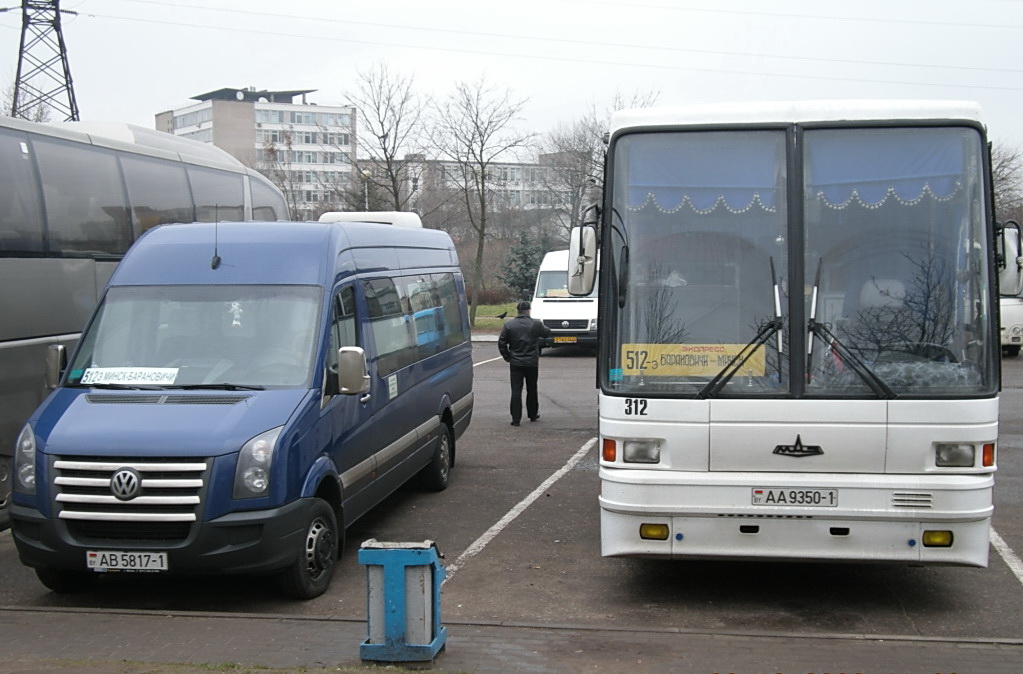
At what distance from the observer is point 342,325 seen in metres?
8.17

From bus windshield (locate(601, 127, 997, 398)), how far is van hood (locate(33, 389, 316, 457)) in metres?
2.29

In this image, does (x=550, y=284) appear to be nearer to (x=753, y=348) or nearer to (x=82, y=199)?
(x=82, y=199)

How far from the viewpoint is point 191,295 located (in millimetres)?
8000

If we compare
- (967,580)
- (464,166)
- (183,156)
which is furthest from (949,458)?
(464,166)

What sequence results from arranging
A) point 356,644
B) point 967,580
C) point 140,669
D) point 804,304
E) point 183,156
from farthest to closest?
1. point 183,156
2. point 967,580
3. point 804,304
4. point 356,644
5. point 140,669

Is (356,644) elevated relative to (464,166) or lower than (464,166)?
lower

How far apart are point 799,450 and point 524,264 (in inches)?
1765

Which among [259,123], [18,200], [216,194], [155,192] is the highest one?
[259,123]

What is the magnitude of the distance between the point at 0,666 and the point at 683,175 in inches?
192

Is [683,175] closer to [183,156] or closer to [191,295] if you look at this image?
[191,295]

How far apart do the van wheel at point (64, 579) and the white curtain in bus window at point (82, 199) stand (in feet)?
14.1

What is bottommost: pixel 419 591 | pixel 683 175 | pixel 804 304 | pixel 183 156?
pixel 419 591

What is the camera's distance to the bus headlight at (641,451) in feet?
22.1

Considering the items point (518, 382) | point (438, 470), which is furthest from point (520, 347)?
point (438, 470)
